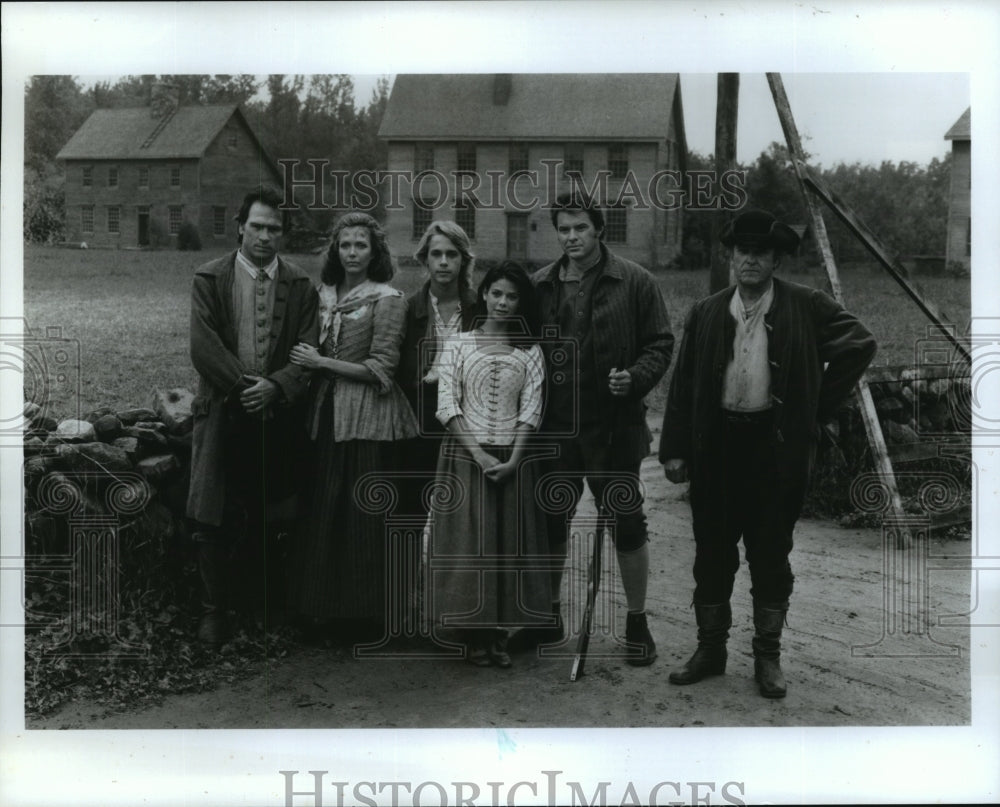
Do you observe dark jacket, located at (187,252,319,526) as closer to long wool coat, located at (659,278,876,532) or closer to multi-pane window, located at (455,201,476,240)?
multi-pane window, located at (455,201,476,240)

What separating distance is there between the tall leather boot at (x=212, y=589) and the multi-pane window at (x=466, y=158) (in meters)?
2.00

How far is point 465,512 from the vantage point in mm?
5195

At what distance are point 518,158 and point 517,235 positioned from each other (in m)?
0.39

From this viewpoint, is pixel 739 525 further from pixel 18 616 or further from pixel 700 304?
pixel 18 616

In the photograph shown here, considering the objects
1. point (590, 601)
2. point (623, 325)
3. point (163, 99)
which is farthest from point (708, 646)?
point (163, 99)

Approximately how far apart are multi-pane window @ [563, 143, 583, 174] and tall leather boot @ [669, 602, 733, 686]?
2.06m

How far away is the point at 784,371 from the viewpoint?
16.7ft

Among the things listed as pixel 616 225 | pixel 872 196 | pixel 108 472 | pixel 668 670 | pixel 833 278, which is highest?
pixel 872 196

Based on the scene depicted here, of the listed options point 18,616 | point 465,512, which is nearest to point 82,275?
point 18,616

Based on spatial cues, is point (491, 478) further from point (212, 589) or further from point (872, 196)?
point (872, 196)

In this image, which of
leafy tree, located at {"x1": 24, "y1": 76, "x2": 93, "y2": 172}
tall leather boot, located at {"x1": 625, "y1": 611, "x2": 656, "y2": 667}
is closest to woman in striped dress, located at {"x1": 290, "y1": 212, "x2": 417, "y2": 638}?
tall leather boot, located at {"x1": 625, "y1": 611, "x2": 656, "y2": 667}

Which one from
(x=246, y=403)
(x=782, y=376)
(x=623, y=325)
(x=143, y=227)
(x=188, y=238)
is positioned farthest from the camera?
(x=143, y=227)

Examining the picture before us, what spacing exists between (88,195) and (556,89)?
224 cm

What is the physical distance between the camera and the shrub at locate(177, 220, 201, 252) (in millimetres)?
5520
